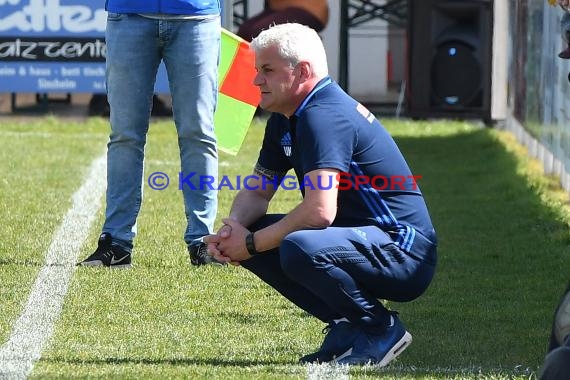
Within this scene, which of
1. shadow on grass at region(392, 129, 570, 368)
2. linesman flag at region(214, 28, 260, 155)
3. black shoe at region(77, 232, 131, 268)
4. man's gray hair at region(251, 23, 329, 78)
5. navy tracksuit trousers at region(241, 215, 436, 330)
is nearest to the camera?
navy tracksuit trousers at region(241, 215, 436, 330)

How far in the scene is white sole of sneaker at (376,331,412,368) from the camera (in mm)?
5129

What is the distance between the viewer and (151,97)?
7.38 metres

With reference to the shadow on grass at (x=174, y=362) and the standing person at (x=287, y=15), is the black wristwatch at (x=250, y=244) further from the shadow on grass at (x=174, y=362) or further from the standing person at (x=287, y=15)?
the standing person at (x=287, y=15)

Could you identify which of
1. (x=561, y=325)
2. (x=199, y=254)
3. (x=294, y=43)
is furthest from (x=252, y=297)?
(x=561, y=325)

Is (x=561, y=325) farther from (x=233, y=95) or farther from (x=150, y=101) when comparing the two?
(x=233, y=95)

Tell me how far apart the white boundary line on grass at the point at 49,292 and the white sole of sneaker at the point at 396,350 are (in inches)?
49.3

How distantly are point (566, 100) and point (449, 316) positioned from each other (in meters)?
3.92

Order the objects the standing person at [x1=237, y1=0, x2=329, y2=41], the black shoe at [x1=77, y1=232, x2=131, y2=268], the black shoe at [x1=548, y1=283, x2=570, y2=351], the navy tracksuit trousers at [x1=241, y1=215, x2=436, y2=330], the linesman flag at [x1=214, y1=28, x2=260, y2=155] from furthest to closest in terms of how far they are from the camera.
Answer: the standing person at [x1=237, y1=0, x2=329, y2=41] < the linesman flag at [x1=214, y1=28, x2=260, y2=155] < the black shoe at [x1=77, y1=232, x2=131, y2=268] < the navy tracksuit trousers at [x1=241, y1=215, x2=436, y2=330] < the black shoe at [x1=548, y1=283, x2=570, y2=351]

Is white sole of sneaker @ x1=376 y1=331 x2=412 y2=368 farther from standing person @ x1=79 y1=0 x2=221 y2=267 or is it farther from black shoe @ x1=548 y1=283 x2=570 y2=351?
standing person @ x1=79 y1=0 x2=221 y2=267

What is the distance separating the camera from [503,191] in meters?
10.6

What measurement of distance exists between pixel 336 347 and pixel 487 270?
7.97 ft

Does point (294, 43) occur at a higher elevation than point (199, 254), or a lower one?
higher

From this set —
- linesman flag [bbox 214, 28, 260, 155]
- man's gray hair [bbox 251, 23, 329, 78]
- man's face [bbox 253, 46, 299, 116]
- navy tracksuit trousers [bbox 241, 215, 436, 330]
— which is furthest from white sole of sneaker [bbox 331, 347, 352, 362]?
linesman flag [bbox 214, 28, 260, 155]

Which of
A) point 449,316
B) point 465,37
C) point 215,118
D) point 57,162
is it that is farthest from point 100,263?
point 465,37
